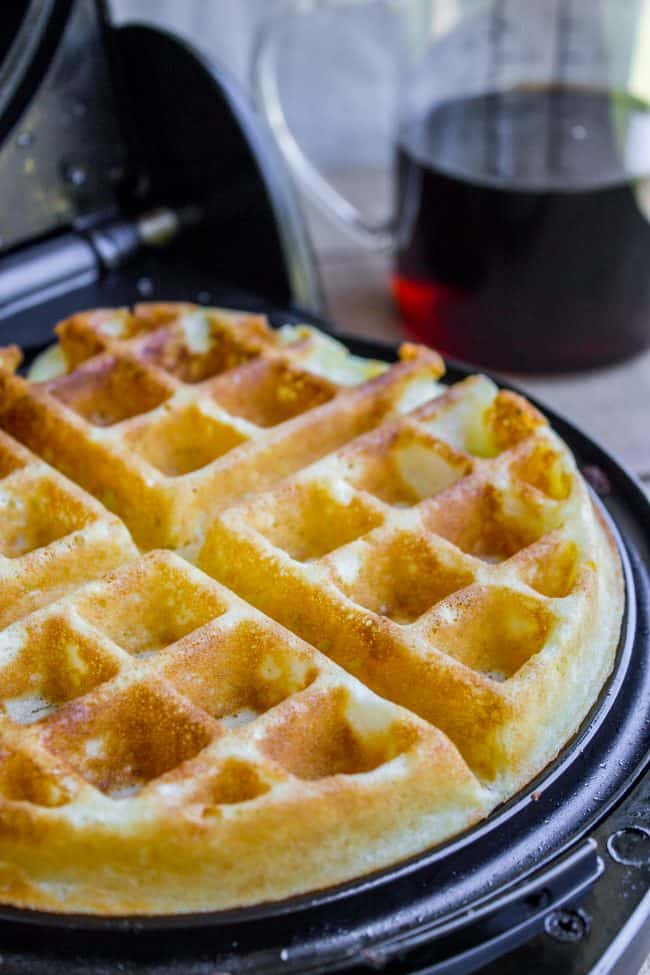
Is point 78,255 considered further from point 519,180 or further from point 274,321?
point 519,180

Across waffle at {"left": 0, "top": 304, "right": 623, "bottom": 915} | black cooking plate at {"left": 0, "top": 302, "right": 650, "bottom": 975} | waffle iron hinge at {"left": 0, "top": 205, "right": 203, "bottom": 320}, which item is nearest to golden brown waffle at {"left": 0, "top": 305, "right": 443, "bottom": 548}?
waffle at {"left": 0, "top": 304, "right": 623, "bottom": 915}

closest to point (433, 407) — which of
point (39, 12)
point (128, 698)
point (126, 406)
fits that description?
point (126, 406)

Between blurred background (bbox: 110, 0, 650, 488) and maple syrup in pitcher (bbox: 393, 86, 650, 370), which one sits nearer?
maple syrup in pitcher (bbox: 393, 86, 650, 370)

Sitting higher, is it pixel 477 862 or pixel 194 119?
pixel 194 119

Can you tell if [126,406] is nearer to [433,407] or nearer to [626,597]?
[433,407]

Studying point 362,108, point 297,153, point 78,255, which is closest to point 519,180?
point 297,153

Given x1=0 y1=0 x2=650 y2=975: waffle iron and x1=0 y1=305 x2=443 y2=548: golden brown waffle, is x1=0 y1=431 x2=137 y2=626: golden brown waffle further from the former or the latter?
x1=0 y1=0 x2=650 y2=975: waffle iron

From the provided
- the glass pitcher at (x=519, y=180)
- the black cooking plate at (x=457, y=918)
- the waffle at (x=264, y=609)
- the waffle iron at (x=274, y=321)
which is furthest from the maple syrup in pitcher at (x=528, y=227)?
the black cooking plate at (x=457, y=918)
